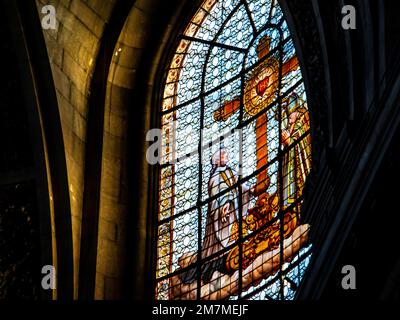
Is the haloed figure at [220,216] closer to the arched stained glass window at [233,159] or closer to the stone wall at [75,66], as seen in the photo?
the arched stained glass window at [233,159]

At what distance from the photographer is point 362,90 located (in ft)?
36.8

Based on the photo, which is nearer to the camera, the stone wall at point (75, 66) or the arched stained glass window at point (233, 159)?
the arched stained glass window at point (233, 159)

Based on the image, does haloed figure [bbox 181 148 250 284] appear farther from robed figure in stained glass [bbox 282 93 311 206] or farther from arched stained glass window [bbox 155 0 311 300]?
robed figure in stained glass [bbox 282 93 311 206]

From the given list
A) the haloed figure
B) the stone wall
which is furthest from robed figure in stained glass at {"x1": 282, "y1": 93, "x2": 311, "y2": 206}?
the stone wall

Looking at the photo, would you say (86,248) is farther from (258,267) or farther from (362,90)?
(362,90)

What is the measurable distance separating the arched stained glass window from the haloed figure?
0.5 inches

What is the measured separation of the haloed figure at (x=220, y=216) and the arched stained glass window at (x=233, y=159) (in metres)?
0.01

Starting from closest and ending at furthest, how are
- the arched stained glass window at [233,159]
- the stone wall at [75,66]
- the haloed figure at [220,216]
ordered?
the arched stained glass window at [233,159] < the haloed figure at [220,216] < the stone wall at [75,66]

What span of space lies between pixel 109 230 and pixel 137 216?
338 millimetres

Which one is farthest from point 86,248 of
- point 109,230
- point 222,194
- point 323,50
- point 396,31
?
point 396,31

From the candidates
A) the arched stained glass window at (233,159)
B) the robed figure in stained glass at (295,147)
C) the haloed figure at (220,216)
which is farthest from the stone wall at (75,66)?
the robed figure in stained glass at (295,147)

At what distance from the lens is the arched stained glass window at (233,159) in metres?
13.5

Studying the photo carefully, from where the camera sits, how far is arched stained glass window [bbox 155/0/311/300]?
→ 13469 mm

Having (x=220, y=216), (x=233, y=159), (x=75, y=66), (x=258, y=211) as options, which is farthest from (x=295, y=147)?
(x=75, y=66)
